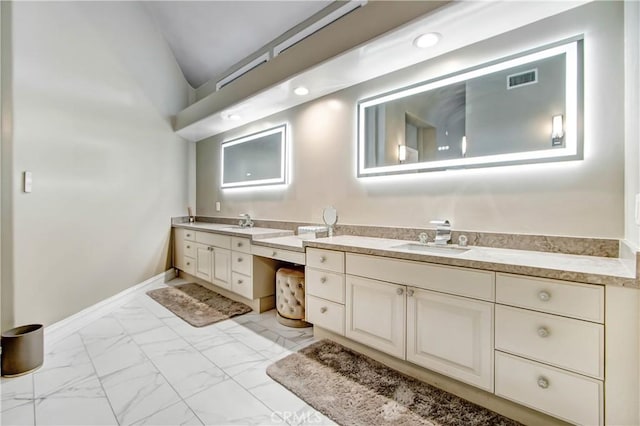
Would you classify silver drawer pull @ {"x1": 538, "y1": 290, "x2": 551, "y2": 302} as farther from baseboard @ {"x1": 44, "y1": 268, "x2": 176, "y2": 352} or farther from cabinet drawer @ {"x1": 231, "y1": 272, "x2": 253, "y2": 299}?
baseboard @ {"x1": 44, "y1": 268, "x2": 176, "y2": 352}

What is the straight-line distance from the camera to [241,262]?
2.89m

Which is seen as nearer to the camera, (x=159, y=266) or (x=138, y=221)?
(x=138, y=221)

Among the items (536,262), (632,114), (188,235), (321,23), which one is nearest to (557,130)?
(632,114)

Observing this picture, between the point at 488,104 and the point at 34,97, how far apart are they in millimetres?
3357

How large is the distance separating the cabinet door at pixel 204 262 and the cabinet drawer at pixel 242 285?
1.70 ft

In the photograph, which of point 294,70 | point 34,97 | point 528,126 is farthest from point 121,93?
point 528,126

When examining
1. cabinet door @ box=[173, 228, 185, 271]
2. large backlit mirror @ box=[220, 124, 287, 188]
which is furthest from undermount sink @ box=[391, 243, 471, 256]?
cabinet door @ box=[173, 228, 185, 271]

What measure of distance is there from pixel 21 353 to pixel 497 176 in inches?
129

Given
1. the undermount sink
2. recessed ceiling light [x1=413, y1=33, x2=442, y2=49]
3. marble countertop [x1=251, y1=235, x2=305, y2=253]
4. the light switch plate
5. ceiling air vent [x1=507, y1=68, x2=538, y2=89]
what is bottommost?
marble countertop [x1=251, y1=235, x2=305, y2=253]

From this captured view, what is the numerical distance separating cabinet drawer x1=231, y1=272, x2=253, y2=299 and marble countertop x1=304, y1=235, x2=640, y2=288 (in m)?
1.48

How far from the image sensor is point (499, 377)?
1.34 m

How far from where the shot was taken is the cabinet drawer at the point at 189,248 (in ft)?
12.1

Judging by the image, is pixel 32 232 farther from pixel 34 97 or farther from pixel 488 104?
pixel 488 104

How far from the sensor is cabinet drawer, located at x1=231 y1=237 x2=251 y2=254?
278 cm
